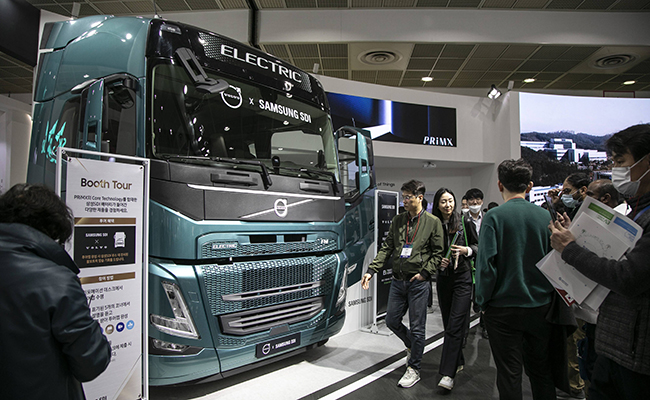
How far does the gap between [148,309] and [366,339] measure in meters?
2.80

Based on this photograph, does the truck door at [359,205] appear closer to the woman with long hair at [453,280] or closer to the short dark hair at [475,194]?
the woman with long hair at [453,280]

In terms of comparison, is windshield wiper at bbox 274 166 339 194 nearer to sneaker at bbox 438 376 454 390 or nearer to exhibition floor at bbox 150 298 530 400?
exhibition floor at bbox 150 298 530 400

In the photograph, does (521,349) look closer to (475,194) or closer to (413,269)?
(413,269)

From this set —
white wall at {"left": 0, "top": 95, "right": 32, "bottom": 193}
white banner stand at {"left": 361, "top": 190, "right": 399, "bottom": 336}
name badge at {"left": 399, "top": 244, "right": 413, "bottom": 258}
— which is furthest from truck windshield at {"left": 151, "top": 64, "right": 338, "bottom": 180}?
white wall at {"left": 0, "top": 95, "right": 32, "bottom": 193}

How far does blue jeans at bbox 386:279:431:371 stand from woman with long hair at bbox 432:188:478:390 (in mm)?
208

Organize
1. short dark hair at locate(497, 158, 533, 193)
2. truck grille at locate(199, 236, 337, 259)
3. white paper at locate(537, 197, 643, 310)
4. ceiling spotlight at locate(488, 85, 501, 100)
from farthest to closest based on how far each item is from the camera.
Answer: ceiling spotlight at locate(488, 85, 501, 100) → truck grille at locate(199, 236, 337, 259) → short dark hair at locate(497, 158, 533, 193) → white paper at locate(537, 197, 643, 310)

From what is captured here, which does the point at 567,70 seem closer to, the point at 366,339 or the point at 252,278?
the point at 366,339

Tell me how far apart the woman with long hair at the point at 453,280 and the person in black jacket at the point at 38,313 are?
2756 millimetres

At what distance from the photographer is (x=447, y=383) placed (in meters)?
3.18

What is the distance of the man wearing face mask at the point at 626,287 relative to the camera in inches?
55.9

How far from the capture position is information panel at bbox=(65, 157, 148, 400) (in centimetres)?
220

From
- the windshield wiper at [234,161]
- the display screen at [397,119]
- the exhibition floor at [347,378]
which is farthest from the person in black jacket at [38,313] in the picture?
the display screen at [397,119]

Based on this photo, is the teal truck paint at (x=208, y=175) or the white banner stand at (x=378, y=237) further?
the white banner stand at (x=378, y=237)

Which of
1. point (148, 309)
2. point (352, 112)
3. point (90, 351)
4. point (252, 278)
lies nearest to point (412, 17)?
point (352, 112)
